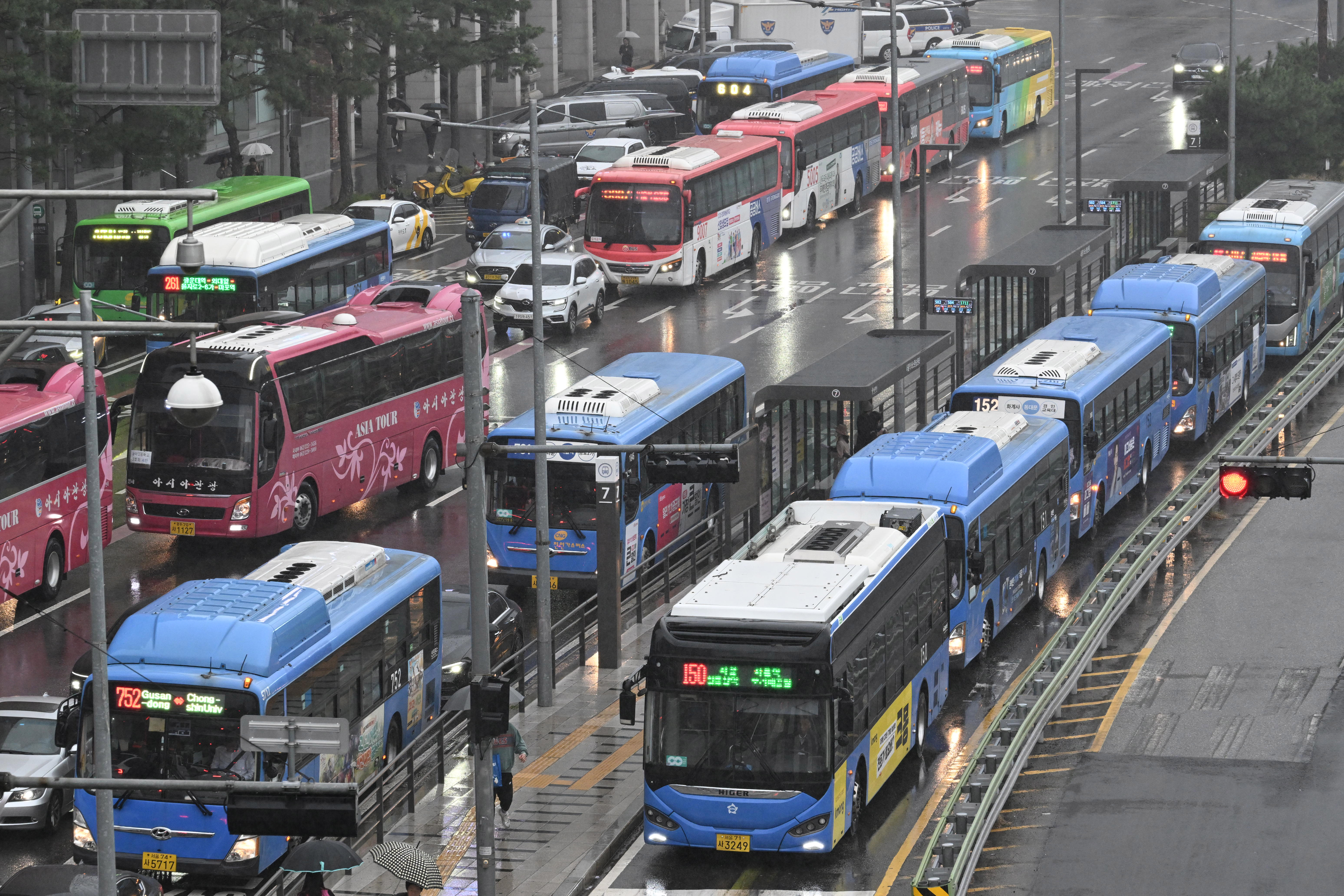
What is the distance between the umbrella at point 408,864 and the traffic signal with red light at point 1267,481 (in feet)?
29.7

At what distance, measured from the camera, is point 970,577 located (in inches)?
1217

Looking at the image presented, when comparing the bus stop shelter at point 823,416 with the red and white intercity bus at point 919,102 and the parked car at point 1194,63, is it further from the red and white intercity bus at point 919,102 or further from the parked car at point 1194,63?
the parked car at point 1194,63

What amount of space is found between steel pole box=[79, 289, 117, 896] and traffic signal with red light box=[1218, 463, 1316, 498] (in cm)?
1146

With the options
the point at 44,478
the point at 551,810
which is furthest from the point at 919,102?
the point at 551,810

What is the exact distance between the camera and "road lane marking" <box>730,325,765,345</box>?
51.7 meters

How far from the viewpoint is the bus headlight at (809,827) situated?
2439 cm

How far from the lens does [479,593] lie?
22.1 m

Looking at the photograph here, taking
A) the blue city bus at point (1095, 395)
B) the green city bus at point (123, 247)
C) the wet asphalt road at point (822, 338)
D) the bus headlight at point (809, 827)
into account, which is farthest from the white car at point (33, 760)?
the green city bus at point (123, 247)

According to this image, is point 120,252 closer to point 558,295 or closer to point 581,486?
point 558,295

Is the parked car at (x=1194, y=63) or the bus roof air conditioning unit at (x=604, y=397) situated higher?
the parked car at (x=1194, y=63)

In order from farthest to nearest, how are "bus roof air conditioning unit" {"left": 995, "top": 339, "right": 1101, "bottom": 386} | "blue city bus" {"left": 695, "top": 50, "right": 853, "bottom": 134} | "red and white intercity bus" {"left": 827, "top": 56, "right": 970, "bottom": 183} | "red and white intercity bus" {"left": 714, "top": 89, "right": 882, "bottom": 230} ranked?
"blue city bus" {"left": 695, "top": 50, "right": 853, "bottom": 134}
"red and white intercity bus" {"left": 827, "top": 56, "right": 970, "bottom": 183}
"red and white intercity bus" {"left": 714, "top": 89, "right": 882, "bottom": 230}
"bus roof air conditioning unit" {"left": 995, "top": 339, "right": 1101, "bottom": 386}

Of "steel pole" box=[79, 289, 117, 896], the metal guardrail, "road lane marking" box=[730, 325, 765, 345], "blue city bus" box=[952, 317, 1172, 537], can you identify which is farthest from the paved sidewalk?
"road lane marking" box=[730, 325, 765, 345]

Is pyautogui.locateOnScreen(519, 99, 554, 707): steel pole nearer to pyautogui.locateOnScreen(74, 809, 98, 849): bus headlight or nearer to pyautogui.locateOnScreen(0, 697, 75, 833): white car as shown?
pyautogui.locateOnScreen(0, 697, 75, 833): white car

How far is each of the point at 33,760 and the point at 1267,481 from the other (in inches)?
564
